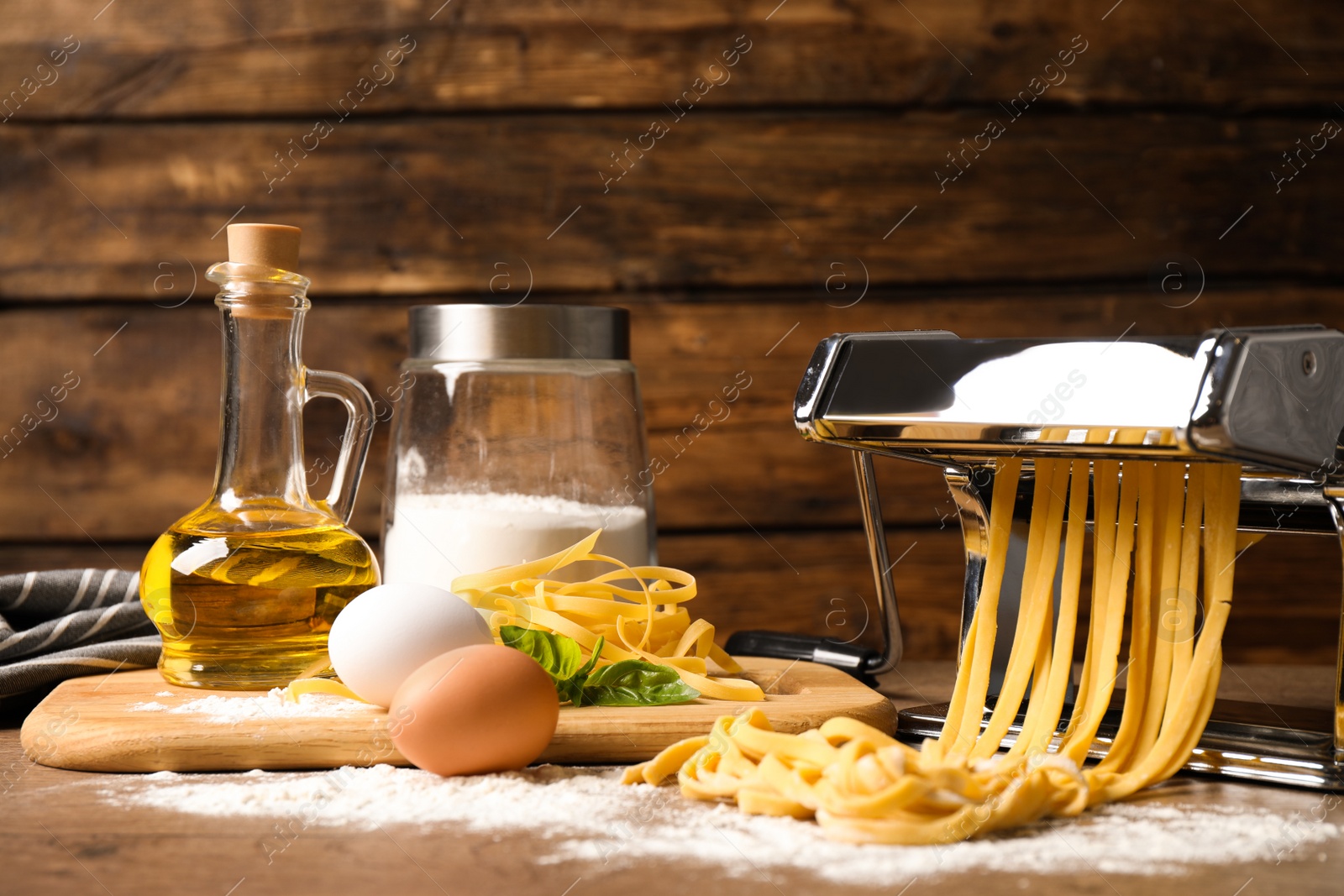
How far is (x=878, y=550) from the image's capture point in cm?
→ 85

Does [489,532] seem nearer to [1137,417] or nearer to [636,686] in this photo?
[636,686]

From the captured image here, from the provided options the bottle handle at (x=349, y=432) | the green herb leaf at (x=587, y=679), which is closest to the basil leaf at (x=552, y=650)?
the green herb leaf at (x=587, y=679)

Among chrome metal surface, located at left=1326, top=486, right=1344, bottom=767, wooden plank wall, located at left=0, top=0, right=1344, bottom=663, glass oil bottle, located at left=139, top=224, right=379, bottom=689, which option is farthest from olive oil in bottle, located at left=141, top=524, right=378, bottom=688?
chrome metal surface, located at left=1326, top=486, right=1344, bottom=767

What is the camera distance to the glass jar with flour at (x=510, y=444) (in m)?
0.92

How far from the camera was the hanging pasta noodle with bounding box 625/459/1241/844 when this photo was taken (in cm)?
57

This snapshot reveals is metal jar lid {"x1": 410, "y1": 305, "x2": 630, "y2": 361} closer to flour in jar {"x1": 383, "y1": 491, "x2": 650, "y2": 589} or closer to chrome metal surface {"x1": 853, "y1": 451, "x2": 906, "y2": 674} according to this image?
flour in jar {"x1": 383, "y1": 491, "x2": 650, "y2": 589}

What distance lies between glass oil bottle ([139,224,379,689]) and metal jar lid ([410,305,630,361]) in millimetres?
109

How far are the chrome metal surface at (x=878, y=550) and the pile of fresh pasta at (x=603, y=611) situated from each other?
0.11 meters

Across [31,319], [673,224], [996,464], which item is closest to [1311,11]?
[673,224]

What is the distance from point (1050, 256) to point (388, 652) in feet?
2.93

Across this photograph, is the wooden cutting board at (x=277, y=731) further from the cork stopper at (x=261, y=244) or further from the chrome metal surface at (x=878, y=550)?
the cork stopper at (x=261, y=244)

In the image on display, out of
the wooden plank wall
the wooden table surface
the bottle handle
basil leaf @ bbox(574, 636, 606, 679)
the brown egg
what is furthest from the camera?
the wooden plank wall

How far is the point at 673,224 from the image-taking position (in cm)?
131

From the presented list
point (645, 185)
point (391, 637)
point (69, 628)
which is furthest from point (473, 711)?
point (645, 185)
